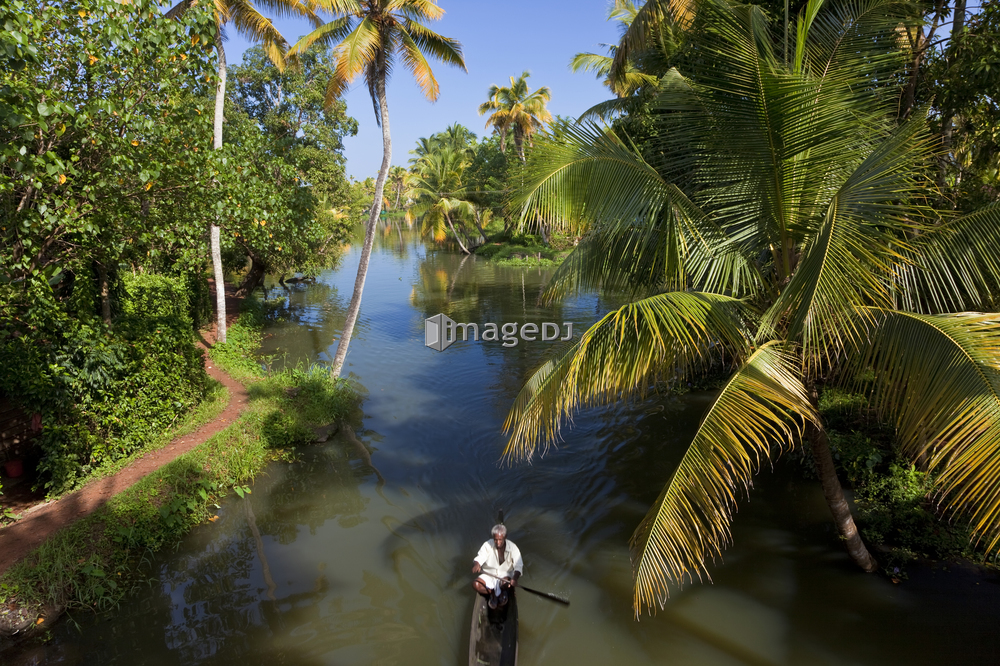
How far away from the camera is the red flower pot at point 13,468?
824 centimetres

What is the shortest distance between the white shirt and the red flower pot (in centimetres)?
773

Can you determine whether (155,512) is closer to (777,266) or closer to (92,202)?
(92,202)

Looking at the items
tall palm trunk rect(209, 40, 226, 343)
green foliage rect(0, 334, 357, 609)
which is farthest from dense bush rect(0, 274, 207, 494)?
tall palm trunk rect(209, 40, 226, 343)

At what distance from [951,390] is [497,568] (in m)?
4.52

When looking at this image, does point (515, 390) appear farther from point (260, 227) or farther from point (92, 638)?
point (92, 638)

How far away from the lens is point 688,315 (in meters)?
4.04

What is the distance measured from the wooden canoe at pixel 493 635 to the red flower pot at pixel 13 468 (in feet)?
25.8

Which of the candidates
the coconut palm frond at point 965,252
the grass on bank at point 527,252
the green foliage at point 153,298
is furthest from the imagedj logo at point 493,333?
the grass on bank at point 527,252

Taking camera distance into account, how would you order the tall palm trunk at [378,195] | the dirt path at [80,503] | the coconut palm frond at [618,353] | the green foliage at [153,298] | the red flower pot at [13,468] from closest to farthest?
1. the coconut palm frond at [618,353]
2. the dirt path at [80,503]
3. the red flower pot at [13,468]
4. the green foliage at [153,298]
5. the tall palm trunk at [378,195]

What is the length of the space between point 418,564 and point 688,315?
212 inches

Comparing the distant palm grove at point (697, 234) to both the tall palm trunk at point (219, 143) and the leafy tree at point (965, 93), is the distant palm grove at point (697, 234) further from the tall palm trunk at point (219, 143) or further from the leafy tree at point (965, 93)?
the tall palm trunk at point (219, 143)

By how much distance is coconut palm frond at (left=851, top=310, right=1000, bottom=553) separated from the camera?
305 centimetres

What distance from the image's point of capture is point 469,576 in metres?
7.07

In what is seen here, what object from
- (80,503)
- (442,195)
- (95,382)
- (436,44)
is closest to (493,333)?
(436,44)
